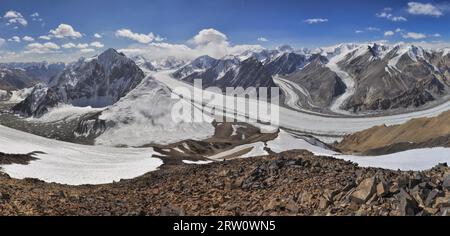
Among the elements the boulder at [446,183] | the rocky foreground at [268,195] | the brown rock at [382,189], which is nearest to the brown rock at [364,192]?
the rocky foreground at [268,195]

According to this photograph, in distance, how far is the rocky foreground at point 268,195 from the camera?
18.8 metres

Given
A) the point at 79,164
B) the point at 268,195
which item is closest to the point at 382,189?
the point at 268,195

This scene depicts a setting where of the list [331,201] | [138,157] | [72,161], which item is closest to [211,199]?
[331,201]

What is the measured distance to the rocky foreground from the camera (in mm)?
18812

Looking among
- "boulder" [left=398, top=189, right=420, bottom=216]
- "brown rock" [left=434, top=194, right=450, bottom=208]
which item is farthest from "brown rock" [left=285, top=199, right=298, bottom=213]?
"brown rock" [left=434, top=194, right=450, bottom=208]

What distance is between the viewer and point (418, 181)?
795 inches

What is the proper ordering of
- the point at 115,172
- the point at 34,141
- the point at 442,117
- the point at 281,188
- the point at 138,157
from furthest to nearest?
the point at 442,117 → the point at 34,141 → the point at 138,157 → the point at 115,172 → the point at 281,188

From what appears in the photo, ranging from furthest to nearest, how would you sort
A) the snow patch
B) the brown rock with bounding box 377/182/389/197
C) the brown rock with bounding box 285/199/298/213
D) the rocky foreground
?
the snow patch < the brown rock with bounding box 285/199/298/213 < the brown rock with bounding box 377/182/389/197 < the rocky foreground

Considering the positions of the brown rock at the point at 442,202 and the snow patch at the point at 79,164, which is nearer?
the brown rock at the point at 442,202

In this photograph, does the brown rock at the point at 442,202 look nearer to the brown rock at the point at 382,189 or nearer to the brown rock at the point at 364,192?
the brown rock at the point at 382,189

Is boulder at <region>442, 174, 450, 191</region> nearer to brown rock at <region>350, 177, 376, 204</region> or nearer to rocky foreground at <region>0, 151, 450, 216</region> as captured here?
rocky foreground at <region>0, 151, 450, 216</region>
